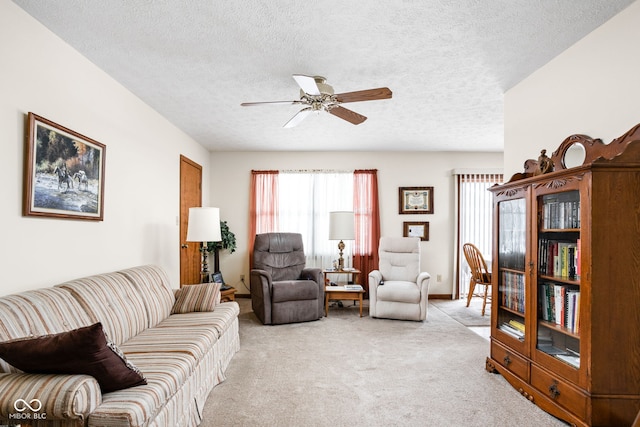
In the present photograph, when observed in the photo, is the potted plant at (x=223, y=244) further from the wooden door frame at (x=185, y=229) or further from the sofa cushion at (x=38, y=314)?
the sofa cushion at (x=38, y=314)

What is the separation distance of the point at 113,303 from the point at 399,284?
3411 millimetres

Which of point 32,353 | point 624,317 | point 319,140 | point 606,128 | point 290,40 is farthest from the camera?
point 319,140

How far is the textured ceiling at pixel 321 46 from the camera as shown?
217 cm

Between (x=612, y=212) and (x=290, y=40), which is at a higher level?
(x=290, y=40)

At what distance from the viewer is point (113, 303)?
8.52 feet

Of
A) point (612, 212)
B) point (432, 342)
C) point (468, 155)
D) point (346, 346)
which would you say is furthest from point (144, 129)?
point (468, 155)

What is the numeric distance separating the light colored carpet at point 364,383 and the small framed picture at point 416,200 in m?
2.36

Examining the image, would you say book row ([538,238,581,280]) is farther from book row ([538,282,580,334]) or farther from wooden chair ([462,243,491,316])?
wooden chair ([462,243,491,316])

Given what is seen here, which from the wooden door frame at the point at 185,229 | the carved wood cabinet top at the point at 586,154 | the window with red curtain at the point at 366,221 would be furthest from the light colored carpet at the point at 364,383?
the window with red curtain at the point at 366,221

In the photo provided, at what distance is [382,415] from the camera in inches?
95.1

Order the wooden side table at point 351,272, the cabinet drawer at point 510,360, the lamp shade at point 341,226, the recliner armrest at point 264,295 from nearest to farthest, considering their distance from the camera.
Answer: the cabinet drawer at point 510,360 < the recliner armrest at point 264,295 < the wooden side table at point 351,272 < the lamp shade at point 341,226

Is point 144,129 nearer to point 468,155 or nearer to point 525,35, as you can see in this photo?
point 525,35

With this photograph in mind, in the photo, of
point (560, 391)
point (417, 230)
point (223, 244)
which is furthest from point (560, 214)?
point (223, 244)

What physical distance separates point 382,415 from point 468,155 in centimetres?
499
